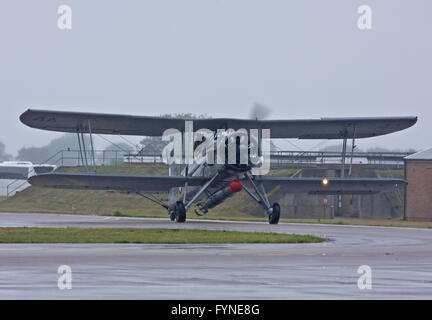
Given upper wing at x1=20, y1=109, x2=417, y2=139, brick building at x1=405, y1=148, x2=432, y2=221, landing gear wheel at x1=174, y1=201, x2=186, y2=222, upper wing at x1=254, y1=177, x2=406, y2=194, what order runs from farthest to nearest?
1. brick building at x1=405, y1=148, x2=432, y2=221
2. upper wing at x1=254, y1=177, x2=406, y2=194
3. landing gear wheel at x1=174, y1=201, x2=186, y2=222
4. upper wing at x1=20, y1=109, x2=417, y2=139

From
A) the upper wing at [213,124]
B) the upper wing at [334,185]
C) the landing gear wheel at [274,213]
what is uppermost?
the upper wing at [213,124]

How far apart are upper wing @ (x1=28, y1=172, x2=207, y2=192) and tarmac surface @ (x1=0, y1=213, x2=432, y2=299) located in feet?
48.5

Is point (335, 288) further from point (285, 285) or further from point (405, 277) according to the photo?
point (405, 277)

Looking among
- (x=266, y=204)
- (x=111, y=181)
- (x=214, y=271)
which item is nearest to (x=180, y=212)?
(x=111, y=181)

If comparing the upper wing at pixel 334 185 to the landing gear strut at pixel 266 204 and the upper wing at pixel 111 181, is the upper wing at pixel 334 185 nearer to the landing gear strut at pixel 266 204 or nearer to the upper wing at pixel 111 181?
the landing gear strut at pixel 266 204

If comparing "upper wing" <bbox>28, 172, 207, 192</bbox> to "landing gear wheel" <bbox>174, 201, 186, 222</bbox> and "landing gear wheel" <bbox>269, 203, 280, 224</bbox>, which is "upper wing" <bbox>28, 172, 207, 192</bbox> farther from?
"landing gear wheel" <bbox>269, 203, 280, 224</bbox>

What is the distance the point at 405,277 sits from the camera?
1244 centimetres

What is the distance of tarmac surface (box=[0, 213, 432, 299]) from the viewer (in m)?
10.2

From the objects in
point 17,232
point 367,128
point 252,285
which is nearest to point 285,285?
point 252,285

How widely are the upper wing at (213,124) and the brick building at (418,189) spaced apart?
22356 millimetres

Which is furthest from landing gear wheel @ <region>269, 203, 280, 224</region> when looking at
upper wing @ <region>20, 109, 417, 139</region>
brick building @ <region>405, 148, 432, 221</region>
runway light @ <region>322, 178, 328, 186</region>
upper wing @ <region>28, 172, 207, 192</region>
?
brick building @ <region>405, 148, 432, 221</region>

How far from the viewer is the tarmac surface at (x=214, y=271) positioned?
1025cm

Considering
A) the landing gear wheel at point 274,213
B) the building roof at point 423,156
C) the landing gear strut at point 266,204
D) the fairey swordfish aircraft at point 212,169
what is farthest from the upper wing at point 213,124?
the building roof at point 423,156

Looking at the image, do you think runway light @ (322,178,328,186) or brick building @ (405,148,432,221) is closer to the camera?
runway light @ (322,178,328,186)
